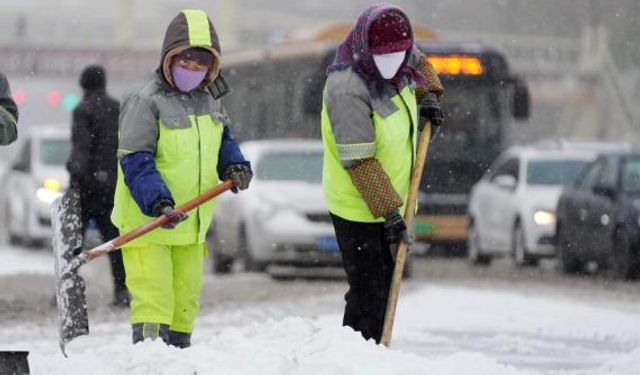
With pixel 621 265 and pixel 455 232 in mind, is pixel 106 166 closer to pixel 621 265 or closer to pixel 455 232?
pixel 621 265

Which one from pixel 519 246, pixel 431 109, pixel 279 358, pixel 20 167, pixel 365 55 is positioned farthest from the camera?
pixel 20 167

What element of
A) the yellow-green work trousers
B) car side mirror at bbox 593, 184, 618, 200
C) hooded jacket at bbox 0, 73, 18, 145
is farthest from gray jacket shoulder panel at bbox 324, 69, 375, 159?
car side mirror at bbox 593, 184, 618, 200

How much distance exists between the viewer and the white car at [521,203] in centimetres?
2072

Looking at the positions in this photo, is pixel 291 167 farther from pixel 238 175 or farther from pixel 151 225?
pixel 151 225

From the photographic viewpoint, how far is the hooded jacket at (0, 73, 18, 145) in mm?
7777

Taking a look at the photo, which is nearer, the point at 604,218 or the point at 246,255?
the point at 246,255

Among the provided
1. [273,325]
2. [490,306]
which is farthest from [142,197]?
[490,306]

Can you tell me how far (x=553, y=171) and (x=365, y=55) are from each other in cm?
1473

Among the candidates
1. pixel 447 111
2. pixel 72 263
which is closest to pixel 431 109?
pixel 72 263

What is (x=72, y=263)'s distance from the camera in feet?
25.3

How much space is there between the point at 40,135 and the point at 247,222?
7544mm

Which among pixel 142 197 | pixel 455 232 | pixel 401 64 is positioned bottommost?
pixel 455 232

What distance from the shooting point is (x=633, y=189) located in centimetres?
1844

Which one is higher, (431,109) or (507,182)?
(431,109)
